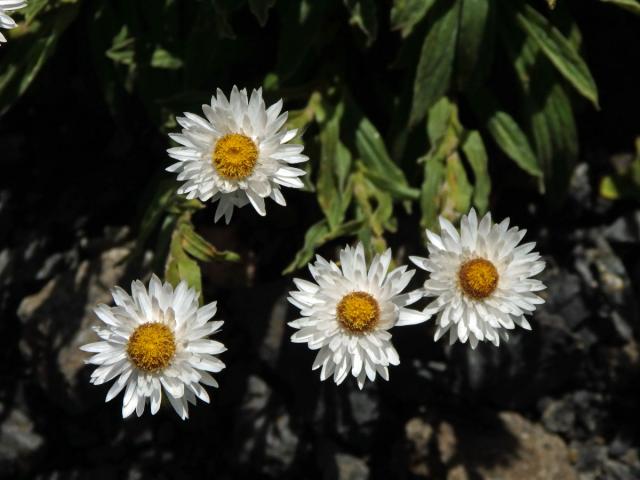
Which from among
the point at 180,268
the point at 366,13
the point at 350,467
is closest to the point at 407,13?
the point at 366,13

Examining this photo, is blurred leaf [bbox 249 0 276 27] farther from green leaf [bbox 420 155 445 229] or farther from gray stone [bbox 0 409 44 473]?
gray stone [bbox 0 409 44 473]

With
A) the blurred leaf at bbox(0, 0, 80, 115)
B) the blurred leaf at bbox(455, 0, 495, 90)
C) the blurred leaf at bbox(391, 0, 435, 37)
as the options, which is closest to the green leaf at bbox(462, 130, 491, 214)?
the blurred leaf at bbox(455, 0, 495, 90)

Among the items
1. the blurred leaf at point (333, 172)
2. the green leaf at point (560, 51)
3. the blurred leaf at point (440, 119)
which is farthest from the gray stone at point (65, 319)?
the green leaf at point (560, 51)

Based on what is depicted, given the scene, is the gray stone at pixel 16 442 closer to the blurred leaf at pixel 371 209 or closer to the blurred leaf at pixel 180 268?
the blurred leaf at pixel 180 268

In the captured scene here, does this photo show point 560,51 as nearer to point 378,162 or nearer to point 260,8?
point 378,162

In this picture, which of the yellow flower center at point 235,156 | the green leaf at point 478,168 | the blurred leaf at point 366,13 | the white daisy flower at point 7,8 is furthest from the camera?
the green leaf at point 478,168

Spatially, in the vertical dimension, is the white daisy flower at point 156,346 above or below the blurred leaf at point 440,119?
below

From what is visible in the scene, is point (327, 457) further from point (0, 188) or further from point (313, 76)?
point (0, 188)
